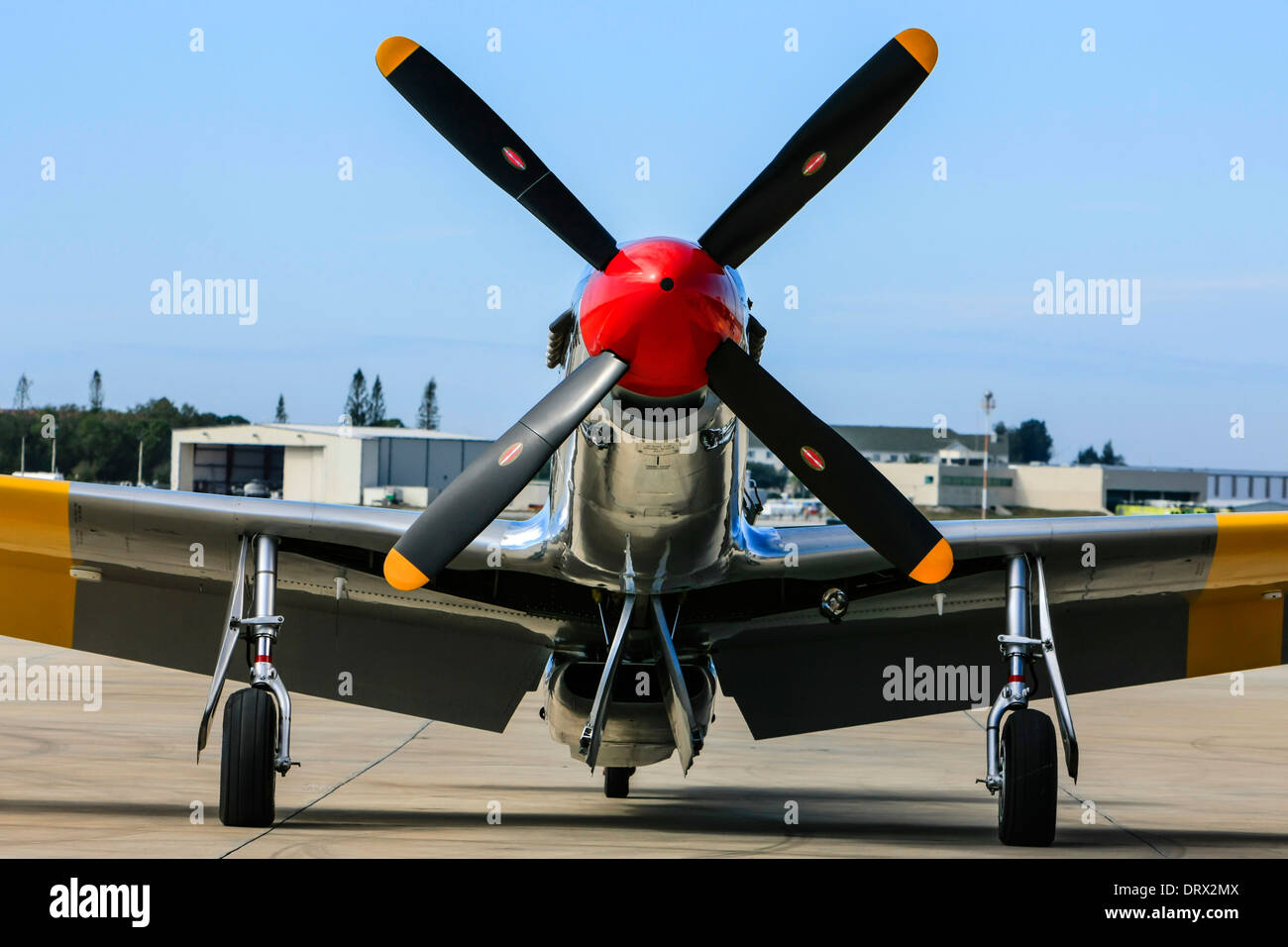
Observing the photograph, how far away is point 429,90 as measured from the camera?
24.5ft

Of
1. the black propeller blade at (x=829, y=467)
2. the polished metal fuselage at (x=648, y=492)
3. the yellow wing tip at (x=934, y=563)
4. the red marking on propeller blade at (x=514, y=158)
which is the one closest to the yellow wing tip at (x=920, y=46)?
the polished metal fuselage at (x=648, y=492)

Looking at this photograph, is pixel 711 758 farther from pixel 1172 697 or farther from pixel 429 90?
pixel 1172 697

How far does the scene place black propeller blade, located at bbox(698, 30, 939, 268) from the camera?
24.2 ft

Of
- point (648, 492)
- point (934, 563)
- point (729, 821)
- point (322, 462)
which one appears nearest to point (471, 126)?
point (648, 492)

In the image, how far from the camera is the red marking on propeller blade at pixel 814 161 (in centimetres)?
739

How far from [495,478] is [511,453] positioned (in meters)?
0.16

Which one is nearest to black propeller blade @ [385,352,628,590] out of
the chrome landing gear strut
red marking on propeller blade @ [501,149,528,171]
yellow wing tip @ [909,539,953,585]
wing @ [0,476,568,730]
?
red marking on propeller blade @ [501,149,528,171]

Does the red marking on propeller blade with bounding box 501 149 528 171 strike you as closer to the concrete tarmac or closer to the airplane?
the airplane

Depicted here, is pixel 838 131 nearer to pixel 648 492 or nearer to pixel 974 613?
pixel 648 492

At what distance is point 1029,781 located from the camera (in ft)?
27.9

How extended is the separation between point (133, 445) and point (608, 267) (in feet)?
271
